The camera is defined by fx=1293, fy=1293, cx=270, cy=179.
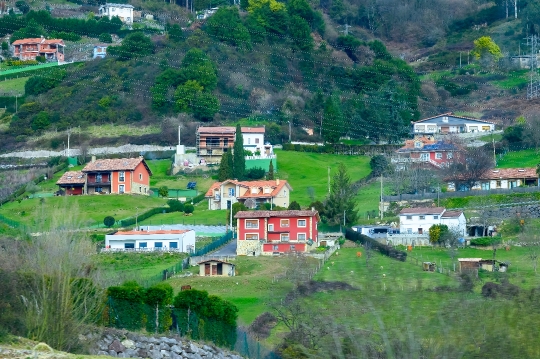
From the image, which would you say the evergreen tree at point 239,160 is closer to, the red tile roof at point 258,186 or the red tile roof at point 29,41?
the red tile roof at point 258,186

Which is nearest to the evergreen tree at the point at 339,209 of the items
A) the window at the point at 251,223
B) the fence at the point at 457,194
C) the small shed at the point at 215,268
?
the window at the point at 251,223

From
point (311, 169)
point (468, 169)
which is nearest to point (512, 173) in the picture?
point (468, 169)

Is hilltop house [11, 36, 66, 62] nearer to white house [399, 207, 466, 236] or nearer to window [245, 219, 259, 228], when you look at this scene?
window [245, 219, 259, 228]

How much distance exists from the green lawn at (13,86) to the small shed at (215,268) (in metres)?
43.4

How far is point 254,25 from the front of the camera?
86.4 m

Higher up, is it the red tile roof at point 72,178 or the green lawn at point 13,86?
the green lawn at point 13,86

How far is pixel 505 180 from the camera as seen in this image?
177ft

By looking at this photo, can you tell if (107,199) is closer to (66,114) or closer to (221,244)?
(221,244)

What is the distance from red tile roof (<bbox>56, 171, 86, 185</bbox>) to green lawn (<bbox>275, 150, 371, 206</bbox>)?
8.95 m

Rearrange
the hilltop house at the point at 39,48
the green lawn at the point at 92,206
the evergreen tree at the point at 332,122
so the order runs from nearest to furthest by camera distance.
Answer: the green lawn at the point at 92,206 < the evergreen tree at the point at 332,122 < the hilltop house at the point at 39,48

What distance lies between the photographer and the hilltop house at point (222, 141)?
63.5 metres

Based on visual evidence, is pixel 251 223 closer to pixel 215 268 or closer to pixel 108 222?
pixel 108 222

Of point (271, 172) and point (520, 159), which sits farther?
point (520, 159)

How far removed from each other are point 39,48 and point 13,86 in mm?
8138
